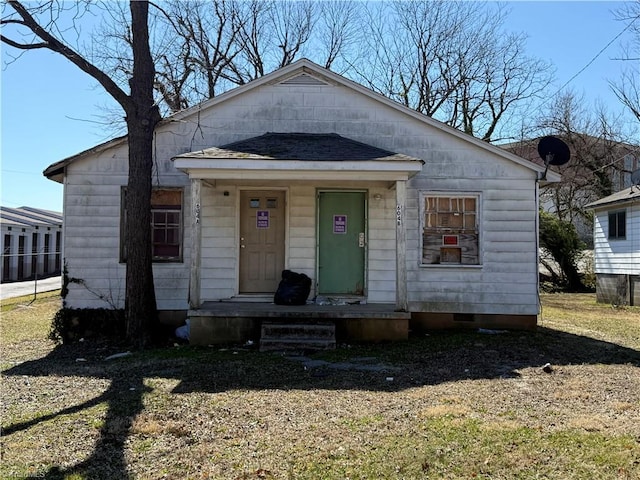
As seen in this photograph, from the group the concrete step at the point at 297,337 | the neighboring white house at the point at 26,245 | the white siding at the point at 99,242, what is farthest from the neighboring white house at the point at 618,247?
the neighboring white house at the point at 26,245

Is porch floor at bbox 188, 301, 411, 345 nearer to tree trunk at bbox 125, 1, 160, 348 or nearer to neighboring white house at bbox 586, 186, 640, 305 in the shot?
tree trunk at bbox 125, 1, 160, 348

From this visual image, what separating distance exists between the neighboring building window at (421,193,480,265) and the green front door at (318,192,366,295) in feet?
3.88

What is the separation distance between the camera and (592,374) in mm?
6406

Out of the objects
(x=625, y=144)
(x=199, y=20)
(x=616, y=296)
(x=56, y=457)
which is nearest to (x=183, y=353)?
(x=56, y=457)

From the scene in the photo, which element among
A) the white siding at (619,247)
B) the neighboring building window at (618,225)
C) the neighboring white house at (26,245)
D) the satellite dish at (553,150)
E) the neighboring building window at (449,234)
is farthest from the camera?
the neighboring white house at (26,245)

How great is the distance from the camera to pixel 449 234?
9.66 meters

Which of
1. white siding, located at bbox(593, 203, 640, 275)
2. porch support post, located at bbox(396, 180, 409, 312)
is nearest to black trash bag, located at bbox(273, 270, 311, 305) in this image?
porch support post, located at bbox(396, 180, 409, 312)

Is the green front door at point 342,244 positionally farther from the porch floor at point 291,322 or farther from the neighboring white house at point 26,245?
the neighboring white house at point 26,245

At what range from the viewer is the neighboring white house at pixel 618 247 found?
15.4 meters

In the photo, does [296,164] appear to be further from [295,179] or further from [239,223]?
[239,223]

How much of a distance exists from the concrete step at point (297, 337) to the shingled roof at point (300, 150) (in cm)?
258

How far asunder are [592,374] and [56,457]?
5881mm

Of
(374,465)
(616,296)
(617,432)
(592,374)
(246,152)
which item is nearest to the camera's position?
(374,465)

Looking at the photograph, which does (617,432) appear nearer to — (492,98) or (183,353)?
(183,353)
